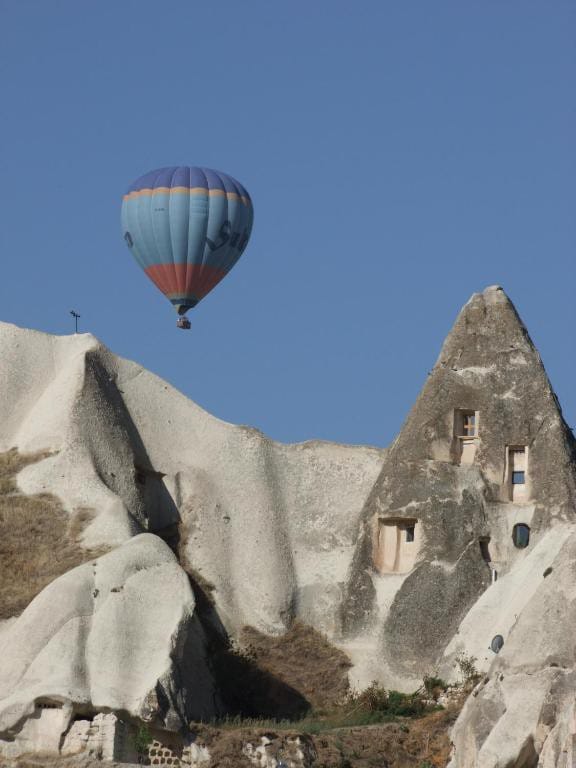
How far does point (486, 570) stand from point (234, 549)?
18.9 feet

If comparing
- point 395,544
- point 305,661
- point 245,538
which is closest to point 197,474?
point 245,538

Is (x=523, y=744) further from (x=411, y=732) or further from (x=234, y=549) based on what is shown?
(x=234, y=549)

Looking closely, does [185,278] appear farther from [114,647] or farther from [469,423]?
[114,647]

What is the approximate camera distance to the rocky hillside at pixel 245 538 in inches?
1853

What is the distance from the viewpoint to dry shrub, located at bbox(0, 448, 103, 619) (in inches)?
1987

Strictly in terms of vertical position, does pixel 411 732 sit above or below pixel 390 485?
below

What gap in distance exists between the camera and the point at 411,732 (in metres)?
46.6

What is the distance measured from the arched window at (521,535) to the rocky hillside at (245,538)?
0.05 meters

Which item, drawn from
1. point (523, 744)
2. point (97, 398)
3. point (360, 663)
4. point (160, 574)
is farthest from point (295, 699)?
point (523, 744)

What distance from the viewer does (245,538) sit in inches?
2192

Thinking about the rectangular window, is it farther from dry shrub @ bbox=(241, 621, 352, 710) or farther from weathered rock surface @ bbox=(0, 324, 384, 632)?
dry shrub @ bbox=(241, 621, 352, 710)

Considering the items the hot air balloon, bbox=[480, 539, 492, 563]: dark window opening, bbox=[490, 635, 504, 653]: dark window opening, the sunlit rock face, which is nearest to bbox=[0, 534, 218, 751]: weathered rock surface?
the sunlit rock face

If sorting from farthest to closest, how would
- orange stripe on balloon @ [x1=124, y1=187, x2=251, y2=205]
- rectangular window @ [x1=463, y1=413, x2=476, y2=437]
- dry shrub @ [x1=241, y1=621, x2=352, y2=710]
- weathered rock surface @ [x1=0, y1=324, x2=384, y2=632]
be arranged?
orange stripe on balloon @ [x1=124, y1=187, x2=251, y2=205] → rectangular window @ [x1=463, y1=413, x2=476, y2=437] → weathered rock surface @ [x1=0, y1=324, x2=384, y2=632] → dry shrub @ [x1=241, y1=621, x2=352, y2=710]

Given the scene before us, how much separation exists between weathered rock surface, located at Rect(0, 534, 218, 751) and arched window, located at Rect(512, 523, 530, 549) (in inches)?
313
